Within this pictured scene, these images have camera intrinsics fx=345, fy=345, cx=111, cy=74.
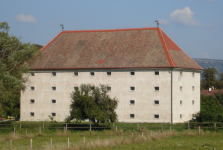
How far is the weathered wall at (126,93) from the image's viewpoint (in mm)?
42094

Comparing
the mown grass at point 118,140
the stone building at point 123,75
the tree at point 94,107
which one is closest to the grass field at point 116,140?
the mown grass at point 118,140

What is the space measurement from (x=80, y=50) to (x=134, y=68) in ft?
29.0

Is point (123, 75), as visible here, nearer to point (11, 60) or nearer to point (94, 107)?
point (94, 107)

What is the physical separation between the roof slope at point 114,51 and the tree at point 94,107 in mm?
9426

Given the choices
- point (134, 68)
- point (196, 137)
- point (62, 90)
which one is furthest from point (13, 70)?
point (196, 137)

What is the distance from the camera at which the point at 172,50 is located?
4509 centimetres

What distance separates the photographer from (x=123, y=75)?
43.3 meters

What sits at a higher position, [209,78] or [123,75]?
[209,78]

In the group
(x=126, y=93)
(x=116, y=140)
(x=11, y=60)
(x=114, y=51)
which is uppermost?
(x=114, y=51)

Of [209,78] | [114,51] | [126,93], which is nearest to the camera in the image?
[126,93]

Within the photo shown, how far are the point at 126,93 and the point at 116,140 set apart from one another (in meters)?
19.6

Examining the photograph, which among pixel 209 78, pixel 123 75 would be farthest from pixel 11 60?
pixel 209 78

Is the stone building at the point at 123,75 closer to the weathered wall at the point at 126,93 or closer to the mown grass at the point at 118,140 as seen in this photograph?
the weathered wall at the point at 126,93

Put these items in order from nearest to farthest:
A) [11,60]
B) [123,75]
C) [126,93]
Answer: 1. [11,60]
2. [126,93]
3. [123,75]
